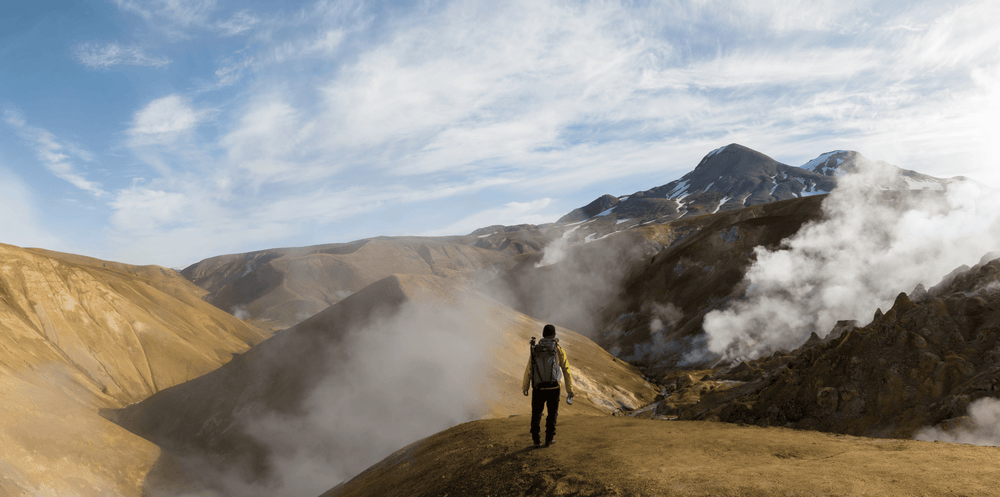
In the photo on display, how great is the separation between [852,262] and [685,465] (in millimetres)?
53144

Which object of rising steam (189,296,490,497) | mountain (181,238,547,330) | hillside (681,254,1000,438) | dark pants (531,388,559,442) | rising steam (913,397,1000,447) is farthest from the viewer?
mountain (181,238,547,330)

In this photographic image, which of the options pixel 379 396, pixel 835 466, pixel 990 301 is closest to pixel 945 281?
pixel 990 301

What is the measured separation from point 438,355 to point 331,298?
133968mm

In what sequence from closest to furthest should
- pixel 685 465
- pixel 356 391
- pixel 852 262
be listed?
pixel 685 465
pixel 356 391
pixel 852 262

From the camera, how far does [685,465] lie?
8.28 metres

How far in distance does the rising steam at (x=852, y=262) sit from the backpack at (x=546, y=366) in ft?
136

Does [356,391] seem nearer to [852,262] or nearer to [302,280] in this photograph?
[852,262]

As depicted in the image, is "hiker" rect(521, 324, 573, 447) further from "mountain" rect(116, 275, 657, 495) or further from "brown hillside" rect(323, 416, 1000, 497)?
"mountain" rect(116, 275, 657, 495)

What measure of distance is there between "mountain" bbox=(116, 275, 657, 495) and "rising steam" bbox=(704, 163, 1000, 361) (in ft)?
53.0

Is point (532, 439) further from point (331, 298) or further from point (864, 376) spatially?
point (331, 298)

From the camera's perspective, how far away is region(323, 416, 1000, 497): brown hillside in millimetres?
6715

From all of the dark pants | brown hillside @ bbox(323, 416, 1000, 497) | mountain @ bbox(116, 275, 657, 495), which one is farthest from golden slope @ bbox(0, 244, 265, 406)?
the dark pants

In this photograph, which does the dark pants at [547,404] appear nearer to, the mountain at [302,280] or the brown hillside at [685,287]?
the brown hillside at [685,287]

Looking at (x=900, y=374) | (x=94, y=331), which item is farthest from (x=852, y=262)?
(x=94, y=331)
